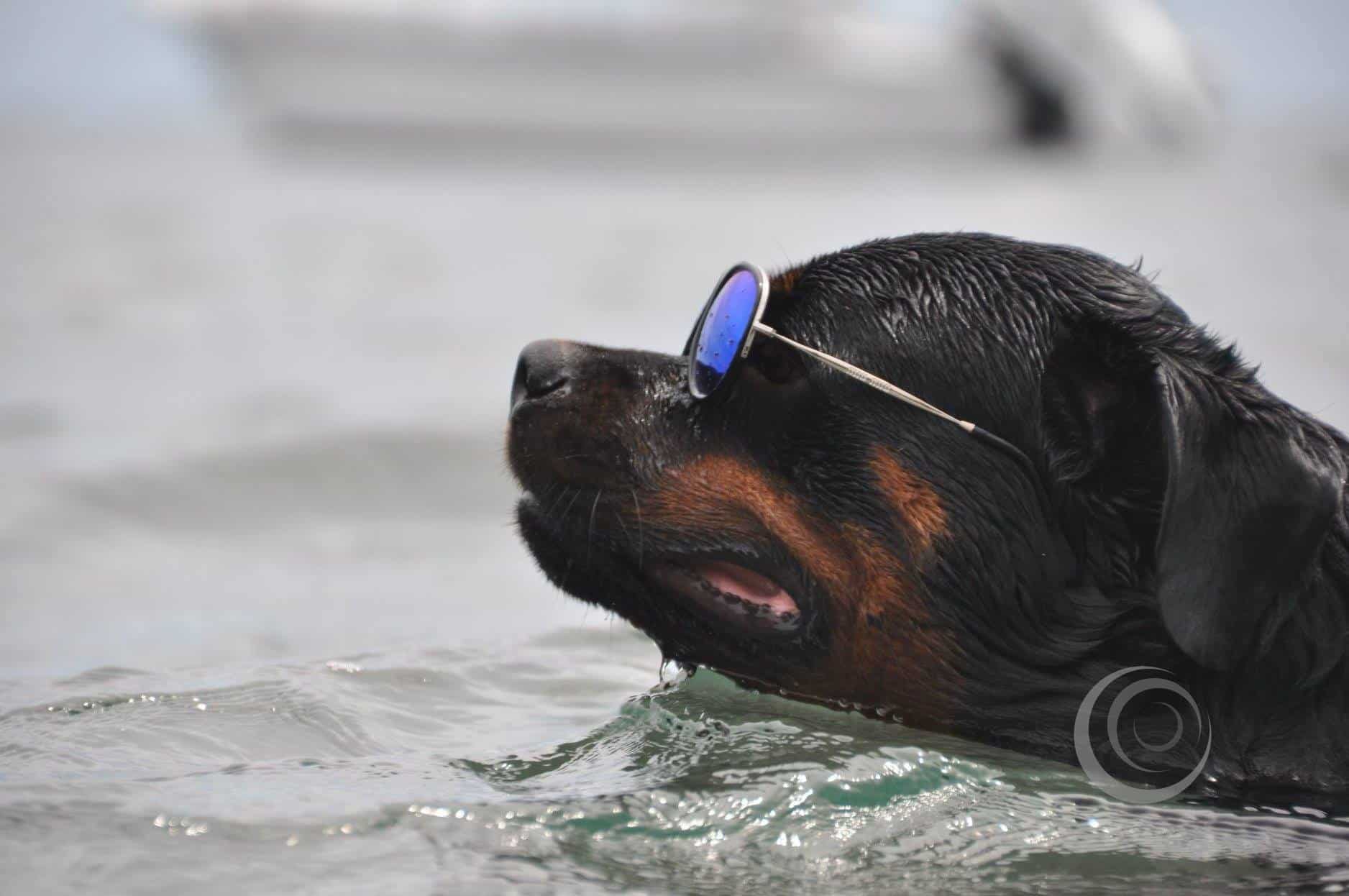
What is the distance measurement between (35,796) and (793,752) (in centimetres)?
160

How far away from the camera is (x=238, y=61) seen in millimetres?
25828

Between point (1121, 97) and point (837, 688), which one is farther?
point (1121, 97)

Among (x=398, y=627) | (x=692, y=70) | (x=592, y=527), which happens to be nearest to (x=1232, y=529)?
(x=592, y=527)

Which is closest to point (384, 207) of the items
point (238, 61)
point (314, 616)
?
point (238, 61)

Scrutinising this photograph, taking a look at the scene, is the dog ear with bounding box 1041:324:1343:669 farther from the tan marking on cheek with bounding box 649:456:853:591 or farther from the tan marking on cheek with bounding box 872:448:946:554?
the tan marking on cheek with bounding box 649:456:853:591

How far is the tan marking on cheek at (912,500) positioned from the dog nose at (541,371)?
77 centimetres

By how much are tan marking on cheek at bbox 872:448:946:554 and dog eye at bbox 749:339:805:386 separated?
0.29 metres

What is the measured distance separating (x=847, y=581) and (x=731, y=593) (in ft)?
0.92

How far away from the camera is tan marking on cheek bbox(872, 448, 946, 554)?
3.63m

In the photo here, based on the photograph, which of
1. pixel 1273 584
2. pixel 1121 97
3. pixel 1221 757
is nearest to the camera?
pixel 1273 584

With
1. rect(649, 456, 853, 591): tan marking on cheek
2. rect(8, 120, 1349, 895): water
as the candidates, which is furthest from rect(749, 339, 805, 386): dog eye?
rect(8, 120, 1349, 895): water

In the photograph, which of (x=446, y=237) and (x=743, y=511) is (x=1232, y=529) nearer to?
(x=743, y=511)

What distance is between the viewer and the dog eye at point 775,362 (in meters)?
3.84

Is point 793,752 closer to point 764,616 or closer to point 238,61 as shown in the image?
point 764,616
